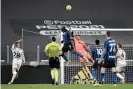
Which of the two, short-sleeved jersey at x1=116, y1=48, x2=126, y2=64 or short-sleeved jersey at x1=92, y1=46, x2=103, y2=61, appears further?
short-sleeved jersey at x1=116, y1=48, x2=126, y2=64

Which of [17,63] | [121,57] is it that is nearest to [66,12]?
[17,63]

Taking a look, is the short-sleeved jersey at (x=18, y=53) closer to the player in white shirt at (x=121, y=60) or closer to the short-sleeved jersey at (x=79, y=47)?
the short-sleeved jersey at (x=79, y=47)

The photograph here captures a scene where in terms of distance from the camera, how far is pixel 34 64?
2214 cm

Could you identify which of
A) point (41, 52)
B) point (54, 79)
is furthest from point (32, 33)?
point (54, 79)

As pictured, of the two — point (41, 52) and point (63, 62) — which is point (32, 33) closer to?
point (41, 52)

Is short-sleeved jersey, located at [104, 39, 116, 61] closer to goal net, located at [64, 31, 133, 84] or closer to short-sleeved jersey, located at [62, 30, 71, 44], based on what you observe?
short-sleeved jersey, located at [62, 30, 71, 44]

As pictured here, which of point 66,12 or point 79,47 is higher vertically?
point 66,12

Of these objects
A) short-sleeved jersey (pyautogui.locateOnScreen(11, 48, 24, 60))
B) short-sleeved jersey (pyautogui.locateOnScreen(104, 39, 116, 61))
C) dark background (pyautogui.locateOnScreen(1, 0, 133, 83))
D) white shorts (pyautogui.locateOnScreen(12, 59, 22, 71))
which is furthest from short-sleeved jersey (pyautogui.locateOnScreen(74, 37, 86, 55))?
dark background (pyautogui.locateOnScreen(1, 0, 133, 83))

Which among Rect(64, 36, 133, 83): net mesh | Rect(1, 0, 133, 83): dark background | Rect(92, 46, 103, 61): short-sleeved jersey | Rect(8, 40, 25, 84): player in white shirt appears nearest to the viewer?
Rect(92, 46, 103, 61): short-sleeved jersey

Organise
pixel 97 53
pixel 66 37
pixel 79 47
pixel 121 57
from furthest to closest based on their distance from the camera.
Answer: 1. pixel 121 57
2. pixel 97 53
3. pixel 79 47
4. pixel 66 37

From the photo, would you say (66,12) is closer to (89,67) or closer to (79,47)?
(89,67)

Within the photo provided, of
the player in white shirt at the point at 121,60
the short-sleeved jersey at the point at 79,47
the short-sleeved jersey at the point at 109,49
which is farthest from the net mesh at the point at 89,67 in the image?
the short-sleeved jersey at the point at 109,49

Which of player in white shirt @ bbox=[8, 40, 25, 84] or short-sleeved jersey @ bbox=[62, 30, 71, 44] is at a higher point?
short-sleeved jersey @ bbox=[62, 30, 71, 44]

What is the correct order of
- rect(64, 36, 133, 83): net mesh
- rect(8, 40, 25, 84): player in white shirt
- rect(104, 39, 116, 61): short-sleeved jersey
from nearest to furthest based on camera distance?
rect(104, 39, 116, 61): short-sleeved jersey, rect(8, 40, 25, 84): player in white shirt, rect(64, 36, 133, 83): net mesh
